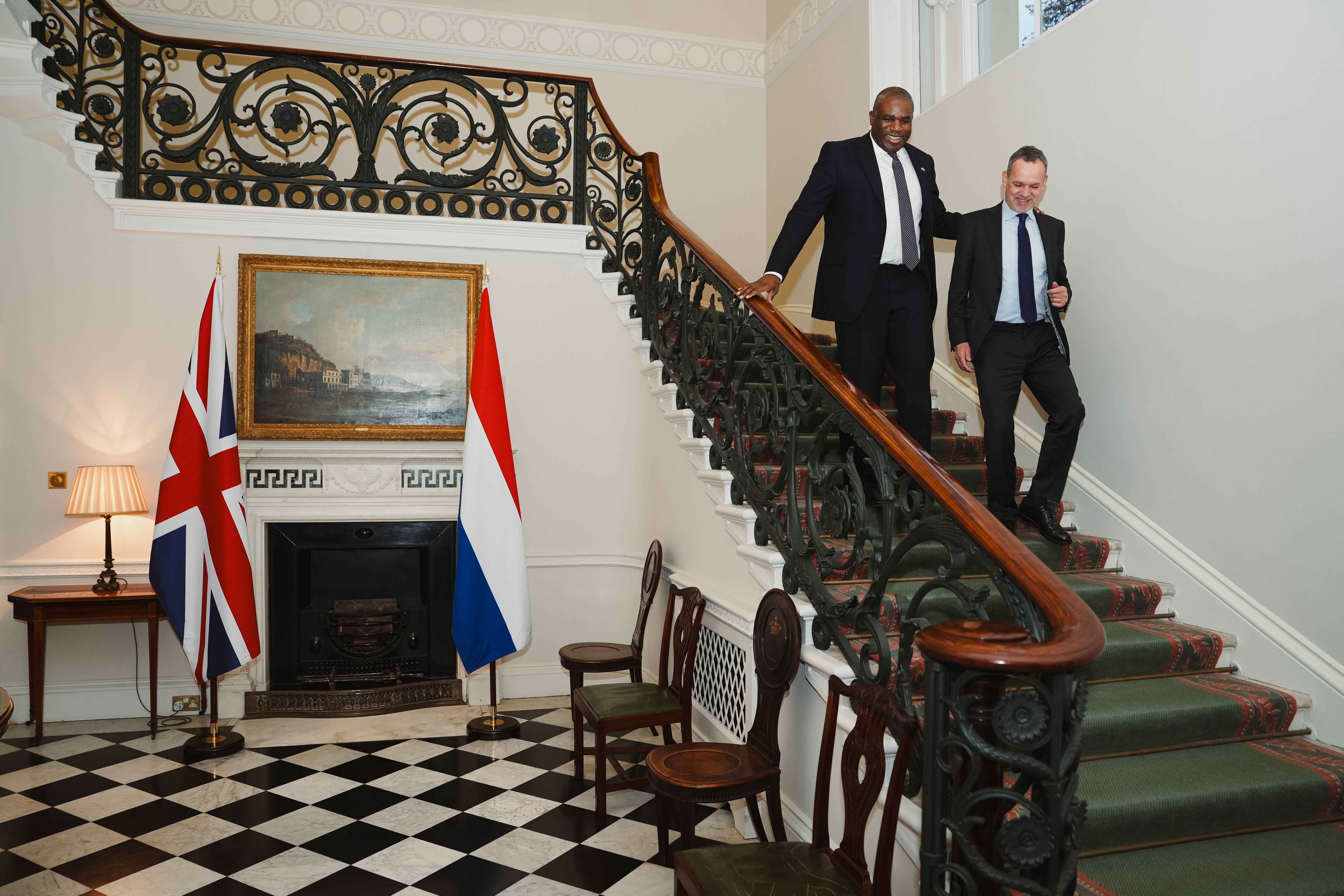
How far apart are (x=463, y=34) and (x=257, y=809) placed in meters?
6.18

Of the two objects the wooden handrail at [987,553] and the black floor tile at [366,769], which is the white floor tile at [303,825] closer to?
the black floor tile at [366,769]

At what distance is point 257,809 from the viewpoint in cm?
380

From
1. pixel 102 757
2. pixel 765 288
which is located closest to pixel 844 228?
pixel 765 288

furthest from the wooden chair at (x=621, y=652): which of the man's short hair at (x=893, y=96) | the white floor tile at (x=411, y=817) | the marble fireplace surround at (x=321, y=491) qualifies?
the man's short hair at (x=893, y=96)

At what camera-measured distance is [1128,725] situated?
2793 millimetres

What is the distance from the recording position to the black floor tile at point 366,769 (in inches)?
165

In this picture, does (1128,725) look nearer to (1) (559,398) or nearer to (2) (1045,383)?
(2) (1045,383)

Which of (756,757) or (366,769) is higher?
(756,757)

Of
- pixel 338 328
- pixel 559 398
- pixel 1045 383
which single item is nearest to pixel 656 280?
pixel 559 398

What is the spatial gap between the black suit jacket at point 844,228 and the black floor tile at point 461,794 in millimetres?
2680

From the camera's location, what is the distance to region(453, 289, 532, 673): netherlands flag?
463cm

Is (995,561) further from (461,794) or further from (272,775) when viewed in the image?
(272,775)

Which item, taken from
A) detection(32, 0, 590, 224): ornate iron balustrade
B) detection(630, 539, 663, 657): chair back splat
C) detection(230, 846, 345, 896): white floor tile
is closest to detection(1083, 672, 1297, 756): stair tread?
detection(630, 539, 663, 657): chair back splat

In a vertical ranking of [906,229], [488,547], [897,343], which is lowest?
[488,547]
